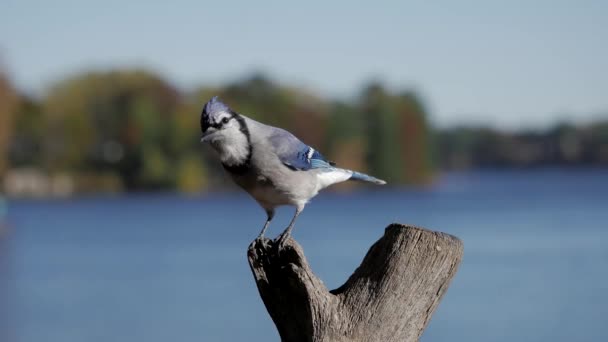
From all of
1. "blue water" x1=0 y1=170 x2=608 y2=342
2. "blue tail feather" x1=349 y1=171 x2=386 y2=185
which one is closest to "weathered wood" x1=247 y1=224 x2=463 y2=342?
"blue tail feather" x1=349 y1=171 x2=386 y2=185

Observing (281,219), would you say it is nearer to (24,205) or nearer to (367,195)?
(24,205)

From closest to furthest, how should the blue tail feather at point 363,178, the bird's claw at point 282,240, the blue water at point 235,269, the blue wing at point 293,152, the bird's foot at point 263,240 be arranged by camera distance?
the bird's claw at point 282,240 < the bird's foot at point 263,240 < the blue wing at point 293,152 < the blue tail feather at point 363,178 < the blue water at point 235,269

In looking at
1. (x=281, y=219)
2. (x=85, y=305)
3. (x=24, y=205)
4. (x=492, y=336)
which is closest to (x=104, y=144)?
(x=24, y=205)

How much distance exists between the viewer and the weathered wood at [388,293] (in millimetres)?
4113

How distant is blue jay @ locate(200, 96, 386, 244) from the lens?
4637 millimetres

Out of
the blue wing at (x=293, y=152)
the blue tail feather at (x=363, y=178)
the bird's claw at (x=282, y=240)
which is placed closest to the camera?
the bird's claw at (x=282, y=240)

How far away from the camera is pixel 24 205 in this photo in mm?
61250

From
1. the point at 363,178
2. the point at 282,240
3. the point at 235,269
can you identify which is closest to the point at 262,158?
the point at 282,240

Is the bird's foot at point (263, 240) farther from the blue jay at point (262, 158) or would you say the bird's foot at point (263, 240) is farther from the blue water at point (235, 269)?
the blue water at point (235, 269)

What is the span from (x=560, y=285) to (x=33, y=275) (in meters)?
14.8

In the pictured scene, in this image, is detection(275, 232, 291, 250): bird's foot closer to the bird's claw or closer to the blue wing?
the bird's claw

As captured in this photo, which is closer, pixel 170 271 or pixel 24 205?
pixel 170 271

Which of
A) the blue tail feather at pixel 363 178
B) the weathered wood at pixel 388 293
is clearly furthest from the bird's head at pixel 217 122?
the blue tail feather at pixel 363 178

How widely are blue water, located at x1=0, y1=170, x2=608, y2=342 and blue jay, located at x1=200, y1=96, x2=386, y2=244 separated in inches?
484
